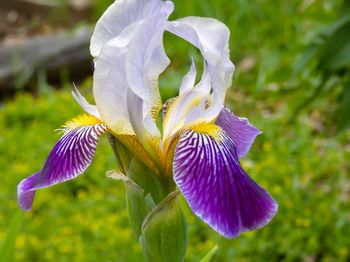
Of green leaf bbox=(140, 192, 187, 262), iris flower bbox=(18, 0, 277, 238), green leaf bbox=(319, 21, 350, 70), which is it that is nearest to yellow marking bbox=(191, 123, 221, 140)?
iris flower bbox=(18, 0, 277, 238)

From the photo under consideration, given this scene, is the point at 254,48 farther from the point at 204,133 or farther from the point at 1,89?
the point at 204,133

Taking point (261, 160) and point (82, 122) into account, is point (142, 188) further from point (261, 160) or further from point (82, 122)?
point (261, 160)

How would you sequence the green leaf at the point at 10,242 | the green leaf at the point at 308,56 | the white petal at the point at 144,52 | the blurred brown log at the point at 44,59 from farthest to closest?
the blurred brown log at the point at 44,59 < the green leaf at the point at 308,56 < the green leaf at the point at 10,242 < the white petal at the point at 144,52

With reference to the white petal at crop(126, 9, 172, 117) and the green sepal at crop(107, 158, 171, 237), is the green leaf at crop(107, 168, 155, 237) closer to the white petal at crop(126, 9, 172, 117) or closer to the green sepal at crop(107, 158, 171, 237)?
the green sepal at crop(107, 158, 171, 237)

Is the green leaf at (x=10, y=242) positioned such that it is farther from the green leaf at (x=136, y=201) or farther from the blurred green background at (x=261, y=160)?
the green leaf at (x=136, y=201)

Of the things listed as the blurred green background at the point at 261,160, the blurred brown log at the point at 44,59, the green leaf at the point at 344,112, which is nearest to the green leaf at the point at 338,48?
the blurred green background at the point at 261,160

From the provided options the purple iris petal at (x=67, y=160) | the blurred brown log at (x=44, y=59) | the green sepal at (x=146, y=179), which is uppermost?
the purple iris petal at (x=67, y=160)

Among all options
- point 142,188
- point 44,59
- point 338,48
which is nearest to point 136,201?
point 142,188

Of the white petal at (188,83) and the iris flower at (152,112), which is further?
the white petal at (188,83)
